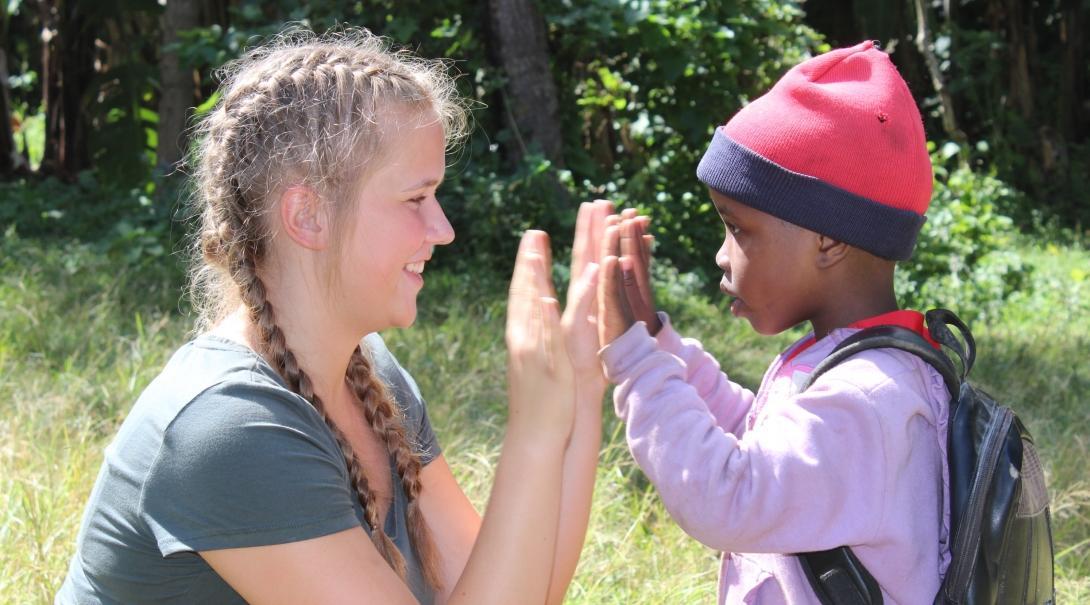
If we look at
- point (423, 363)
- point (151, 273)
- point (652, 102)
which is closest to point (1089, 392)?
point (423, 363)

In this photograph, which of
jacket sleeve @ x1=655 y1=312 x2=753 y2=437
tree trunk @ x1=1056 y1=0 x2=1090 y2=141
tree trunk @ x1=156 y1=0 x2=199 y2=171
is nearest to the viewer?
jacket sleeve @ x1=655 y1=312 x2=753 y2=437

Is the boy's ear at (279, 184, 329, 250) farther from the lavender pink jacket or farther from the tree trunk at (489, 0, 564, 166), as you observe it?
the tree trunk at (489, 0, 564, 166)

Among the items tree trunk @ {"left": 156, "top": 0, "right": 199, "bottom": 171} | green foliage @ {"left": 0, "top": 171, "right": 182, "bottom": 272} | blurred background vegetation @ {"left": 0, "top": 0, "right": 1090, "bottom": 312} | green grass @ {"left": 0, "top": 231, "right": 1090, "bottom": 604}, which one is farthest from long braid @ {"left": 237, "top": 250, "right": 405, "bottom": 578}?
tree trunk @ {"left": 156, "top": 0, "right": 199, "bottom": 171}

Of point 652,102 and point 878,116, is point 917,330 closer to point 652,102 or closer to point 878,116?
point 878,116

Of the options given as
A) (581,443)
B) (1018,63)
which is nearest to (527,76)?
(581,443)

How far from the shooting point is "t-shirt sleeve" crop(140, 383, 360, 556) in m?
1.59

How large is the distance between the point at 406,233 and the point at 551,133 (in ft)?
15.9

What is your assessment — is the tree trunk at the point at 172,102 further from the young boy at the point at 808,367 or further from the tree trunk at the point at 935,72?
the young boy at the point at 808,367

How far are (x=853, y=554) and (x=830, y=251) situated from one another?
0.50 meters

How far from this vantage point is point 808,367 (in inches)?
75.2

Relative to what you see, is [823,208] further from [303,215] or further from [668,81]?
[668,81]

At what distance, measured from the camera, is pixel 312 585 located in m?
1.63

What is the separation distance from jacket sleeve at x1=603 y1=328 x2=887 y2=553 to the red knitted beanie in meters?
0.27

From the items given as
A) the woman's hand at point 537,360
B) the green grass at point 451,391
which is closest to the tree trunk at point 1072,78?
the green grass at point 451,391
